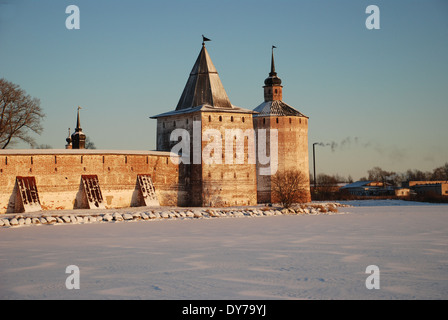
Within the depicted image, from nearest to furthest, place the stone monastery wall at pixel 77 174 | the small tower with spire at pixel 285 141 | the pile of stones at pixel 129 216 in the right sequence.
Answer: the pile of stones at pixel 129 216 < the stone monastery wall at pixel 77 174 < the small tower with spire at pixel 285 141

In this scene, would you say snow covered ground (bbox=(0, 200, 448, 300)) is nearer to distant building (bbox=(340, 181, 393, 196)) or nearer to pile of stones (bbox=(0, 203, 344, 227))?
pile of stones (bbox=(0, 203, 344, 227))

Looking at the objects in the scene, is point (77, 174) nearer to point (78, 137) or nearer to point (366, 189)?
point (78, 137)

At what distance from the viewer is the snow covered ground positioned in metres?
6.75

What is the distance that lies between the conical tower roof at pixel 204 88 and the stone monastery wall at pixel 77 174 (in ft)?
14.1

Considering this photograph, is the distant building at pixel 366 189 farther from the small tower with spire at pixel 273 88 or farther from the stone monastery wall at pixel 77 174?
the stone monastery wall at pixel 77 174

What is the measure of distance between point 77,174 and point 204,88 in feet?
29.9

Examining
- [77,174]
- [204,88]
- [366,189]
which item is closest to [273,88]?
[204,88]

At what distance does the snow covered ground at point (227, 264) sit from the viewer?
22.1ft

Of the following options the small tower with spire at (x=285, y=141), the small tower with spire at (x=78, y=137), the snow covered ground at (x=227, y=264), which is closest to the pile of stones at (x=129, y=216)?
the snow covered ground at (x=227, y=264)

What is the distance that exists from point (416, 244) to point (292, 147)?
25.3 meters

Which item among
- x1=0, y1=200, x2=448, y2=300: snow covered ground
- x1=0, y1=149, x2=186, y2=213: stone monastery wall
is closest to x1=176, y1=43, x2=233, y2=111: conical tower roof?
x1=0, y1=149, x2=186, y2=213: stone monastery wall

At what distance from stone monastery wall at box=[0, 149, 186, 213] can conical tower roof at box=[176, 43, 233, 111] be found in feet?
14.1

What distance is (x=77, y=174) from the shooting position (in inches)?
967

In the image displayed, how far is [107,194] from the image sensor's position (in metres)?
25.3
